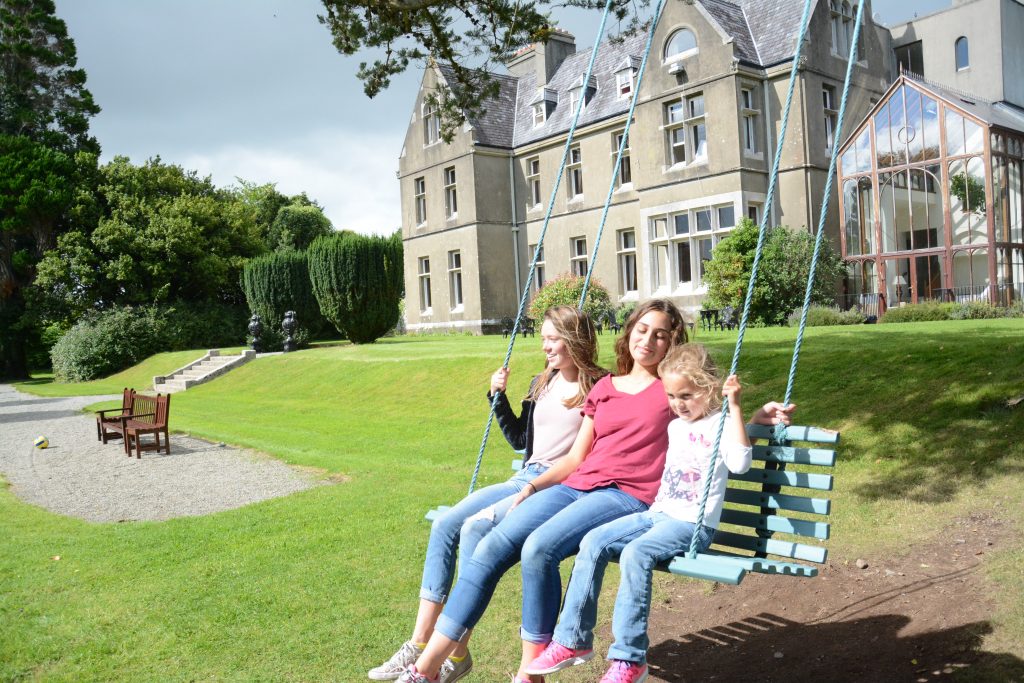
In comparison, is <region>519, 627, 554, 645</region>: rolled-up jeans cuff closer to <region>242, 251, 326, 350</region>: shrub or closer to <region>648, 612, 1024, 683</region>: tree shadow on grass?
<region>648, 612, 1024, 683</region>: tree shadow on grass

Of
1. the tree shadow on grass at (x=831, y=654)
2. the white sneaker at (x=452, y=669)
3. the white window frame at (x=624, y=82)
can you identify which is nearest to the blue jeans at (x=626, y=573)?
the white sneaker at (x=452, y=669)

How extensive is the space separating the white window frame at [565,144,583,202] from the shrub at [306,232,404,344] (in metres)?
6.92

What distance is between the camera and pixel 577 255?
31.2m

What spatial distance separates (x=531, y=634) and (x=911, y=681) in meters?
1.89

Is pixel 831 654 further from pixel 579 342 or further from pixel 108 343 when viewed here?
pixel 108 343

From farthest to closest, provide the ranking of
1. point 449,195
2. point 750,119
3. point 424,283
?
1. point 424,283
2. point 449,195
3. point 750,119

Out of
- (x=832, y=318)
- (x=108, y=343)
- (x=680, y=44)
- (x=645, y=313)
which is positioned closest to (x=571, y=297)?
(x=832, y=318)

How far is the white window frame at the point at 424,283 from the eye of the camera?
3597cm

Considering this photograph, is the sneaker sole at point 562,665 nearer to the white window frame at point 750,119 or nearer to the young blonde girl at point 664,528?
the young blonde girl at point 664,528

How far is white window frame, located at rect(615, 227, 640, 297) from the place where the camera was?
28.8 meters

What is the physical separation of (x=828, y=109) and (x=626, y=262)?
7.83 metres

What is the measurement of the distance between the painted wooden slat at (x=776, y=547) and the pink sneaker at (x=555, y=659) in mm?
848

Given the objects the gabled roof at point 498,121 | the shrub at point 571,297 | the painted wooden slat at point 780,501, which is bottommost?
the painted wooden slat at point 780,501

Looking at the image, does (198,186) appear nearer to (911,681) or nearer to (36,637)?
(36,637)
